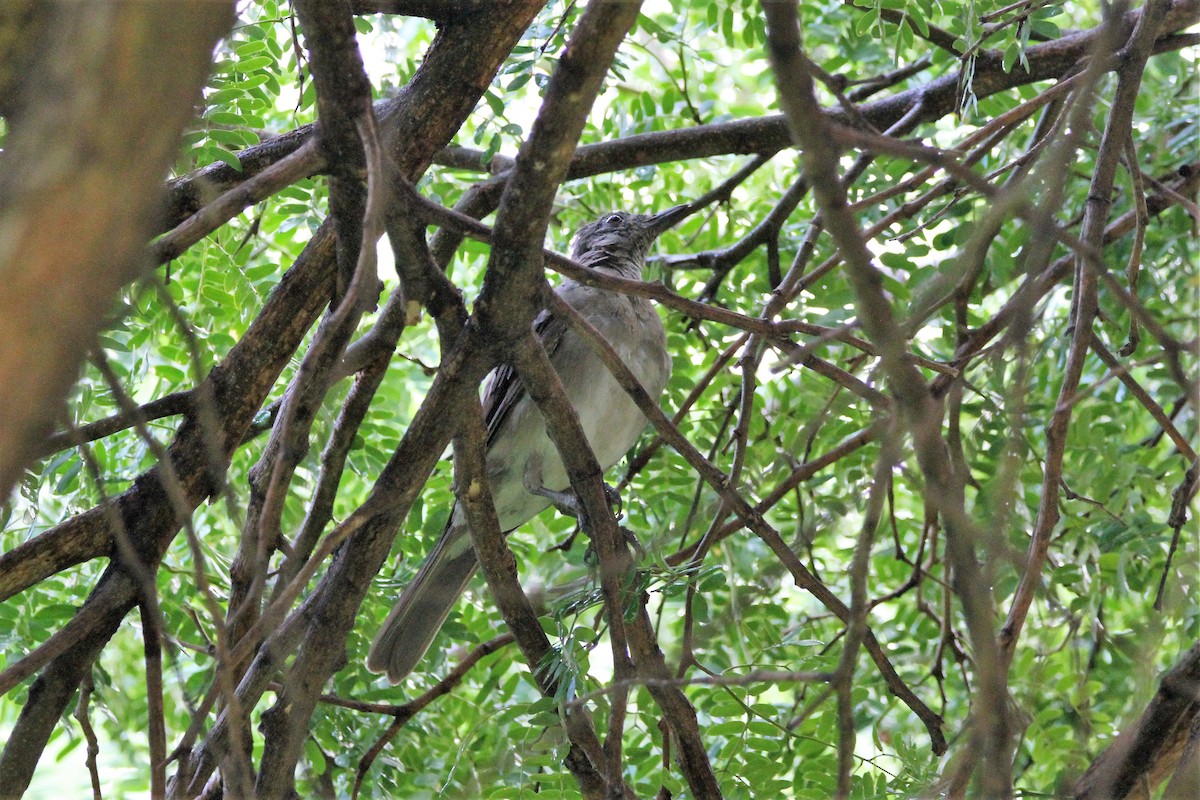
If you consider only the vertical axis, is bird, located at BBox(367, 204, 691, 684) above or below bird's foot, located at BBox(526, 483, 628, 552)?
above

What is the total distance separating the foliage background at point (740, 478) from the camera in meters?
3.09

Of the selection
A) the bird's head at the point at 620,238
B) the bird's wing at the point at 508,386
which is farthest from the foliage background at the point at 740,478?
the bird's wing at the point at 508,386

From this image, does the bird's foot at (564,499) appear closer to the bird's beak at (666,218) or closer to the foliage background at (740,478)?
the foliage background at (740,478)

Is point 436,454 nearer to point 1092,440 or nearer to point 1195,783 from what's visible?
point 1195,783

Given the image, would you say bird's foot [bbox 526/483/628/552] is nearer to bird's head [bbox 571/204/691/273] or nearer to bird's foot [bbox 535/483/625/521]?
bird's foot [bbox 535/483/625/521]

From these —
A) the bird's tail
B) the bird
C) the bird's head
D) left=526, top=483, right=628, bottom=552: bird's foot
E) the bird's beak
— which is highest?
the bird's head

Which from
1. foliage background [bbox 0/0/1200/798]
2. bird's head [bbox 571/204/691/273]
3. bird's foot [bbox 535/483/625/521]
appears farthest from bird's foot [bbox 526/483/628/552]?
bird's head [bbox 571/204/691/273]

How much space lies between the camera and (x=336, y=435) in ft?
8.87

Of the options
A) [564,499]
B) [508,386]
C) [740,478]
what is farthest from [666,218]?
[740,478]

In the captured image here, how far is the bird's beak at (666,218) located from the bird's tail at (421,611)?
154 cm

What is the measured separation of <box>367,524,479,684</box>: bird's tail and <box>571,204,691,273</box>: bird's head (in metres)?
1.44

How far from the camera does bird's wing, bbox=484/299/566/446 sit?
14.4 feet

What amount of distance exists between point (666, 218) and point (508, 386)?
95 centimetres

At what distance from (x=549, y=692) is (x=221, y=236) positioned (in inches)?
72.4
